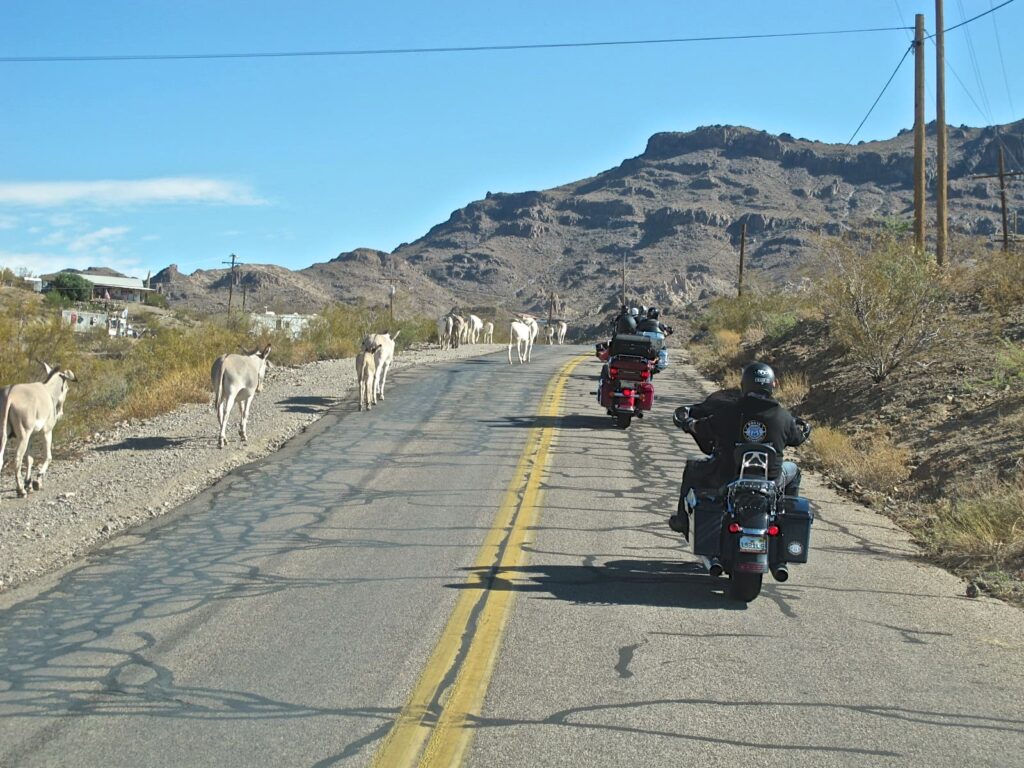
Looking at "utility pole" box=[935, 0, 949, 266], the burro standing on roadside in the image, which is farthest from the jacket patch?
"utility pole" box=[935, 0, 949, 266]

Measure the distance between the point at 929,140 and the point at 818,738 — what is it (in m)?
202

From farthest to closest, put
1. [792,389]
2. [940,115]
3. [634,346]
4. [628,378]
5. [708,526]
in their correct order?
[940,115], [792,389], [634,346], [628,378], [708,526]

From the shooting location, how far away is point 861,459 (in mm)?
16375

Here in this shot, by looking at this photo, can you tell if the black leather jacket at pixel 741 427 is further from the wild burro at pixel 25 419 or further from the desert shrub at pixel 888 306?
the desert shrub at pixel 888 306

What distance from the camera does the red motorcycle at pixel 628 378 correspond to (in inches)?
803

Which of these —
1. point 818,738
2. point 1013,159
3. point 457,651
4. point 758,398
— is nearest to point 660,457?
point 758,398

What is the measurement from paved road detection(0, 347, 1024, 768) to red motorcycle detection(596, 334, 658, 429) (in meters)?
7.04

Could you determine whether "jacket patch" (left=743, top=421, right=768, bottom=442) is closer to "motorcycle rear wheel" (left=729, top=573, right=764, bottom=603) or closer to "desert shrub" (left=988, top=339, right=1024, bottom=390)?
"motorcycle rear wheel" (left=729, top=573, right=764, bottom=603)

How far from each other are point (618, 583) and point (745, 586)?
1.19 meters

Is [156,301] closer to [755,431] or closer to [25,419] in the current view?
[25,419]

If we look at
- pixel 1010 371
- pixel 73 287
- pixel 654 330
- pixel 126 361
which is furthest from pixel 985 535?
pixel 73 287

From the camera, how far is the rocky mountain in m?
141

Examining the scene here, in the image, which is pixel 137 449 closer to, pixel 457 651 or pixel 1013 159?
pixel 457 651

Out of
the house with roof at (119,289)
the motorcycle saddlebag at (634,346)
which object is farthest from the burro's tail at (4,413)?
the house with roof at (119,289)
